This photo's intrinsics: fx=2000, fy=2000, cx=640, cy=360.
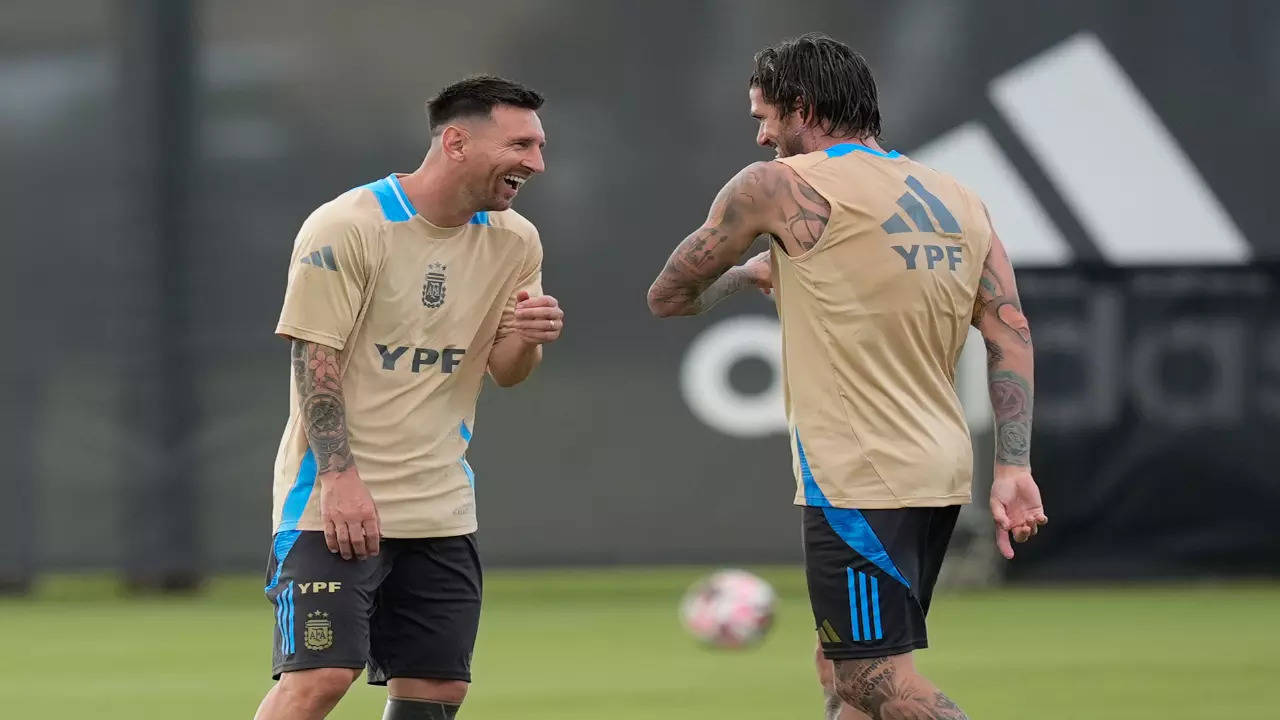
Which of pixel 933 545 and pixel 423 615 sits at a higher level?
pixel 933 545

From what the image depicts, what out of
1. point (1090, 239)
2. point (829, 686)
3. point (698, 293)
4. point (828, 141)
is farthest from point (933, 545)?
point (1090, 239)

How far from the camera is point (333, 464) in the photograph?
4613 millimetres

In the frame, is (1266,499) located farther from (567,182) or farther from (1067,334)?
(567,182)

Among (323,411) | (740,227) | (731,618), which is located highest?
(740,227)

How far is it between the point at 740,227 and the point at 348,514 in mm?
1110

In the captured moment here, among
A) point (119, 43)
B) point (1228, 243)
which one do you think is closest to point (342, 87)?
point (119, 43)

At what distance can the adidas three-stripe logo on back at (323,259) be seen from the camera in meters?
4.62

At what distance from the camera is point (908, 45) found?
11.1m

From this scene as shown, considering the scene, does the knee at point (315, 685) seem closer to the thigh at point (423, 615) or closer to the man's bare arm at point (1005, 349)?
the thigh at point (423, 615)

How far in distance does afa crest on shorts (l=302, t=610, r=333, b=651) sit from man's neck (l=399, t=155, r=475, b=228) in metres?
1.01

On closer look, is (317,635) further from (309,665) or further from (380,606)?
(380,606)

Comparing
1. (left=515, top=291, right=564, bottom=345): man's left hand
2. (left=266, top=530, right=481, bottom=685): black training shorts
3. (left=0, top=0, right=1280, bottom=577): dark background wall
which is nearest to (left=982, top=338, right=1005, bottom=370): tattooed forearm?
(left=515, top=291, right=564, bottom=345): man's left hand

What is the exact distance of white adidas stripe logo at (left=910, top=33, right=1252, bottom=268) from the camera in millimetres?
10922

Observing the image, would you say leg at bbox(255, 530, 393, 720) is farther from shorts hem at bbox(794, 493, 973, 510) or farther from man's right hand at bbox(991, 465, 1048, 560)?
man's right hand at bbox(991, 465, 1048, 560)
